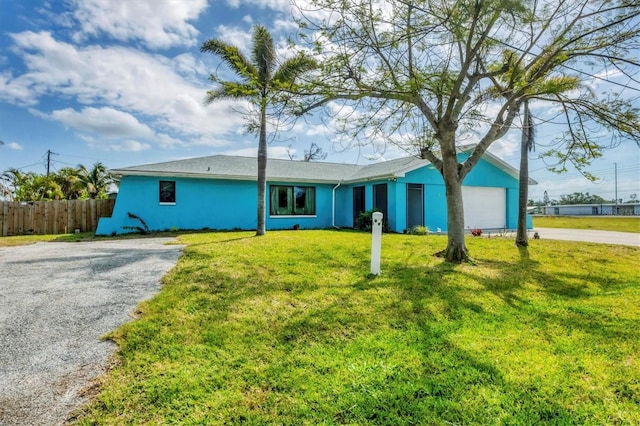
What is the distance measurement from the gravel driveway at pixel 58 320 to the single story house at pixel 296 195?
6709mm

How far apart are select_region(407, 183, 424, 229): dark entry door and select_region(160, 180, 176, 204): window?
10950 millimetres

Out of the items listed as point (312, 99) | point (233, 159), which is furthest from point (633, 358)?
point (233, 159)

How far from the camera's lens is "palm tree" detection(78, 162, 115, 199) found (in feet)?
84.7

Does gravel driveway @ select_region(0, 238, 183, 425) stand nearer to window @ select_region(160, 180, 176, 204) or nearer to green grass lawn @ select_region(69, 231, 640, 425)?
green grass lawn @ select_region(69, 231, 640, 425)

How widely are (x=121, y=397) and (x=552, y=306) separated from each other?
5565 mm

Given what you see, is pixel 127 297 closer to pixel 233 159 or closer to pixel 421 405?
pixel 421 405

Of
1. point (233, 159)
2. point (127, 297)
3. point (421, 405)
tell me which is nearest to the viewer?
point (421, 405)

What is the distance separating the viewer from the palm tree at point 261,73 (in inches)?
249

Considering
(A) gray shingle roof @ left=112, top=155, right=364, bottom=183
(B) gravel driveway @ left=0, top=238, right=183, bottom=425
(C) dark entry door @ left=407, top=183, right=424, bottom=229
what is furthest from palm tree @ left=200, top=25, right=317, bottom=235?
(C) dark entry door @ left=407, top=183, right=424, bottom=229

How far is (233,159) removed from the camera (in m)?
17.7

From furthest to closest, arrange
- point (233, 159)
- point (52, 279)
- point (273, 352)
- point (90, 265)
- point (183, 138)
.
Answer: point (183, 138), point (233, 159), point (90, 265), point (52, 279), point (273, 352)

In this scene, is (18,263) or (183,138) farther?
(183,138)

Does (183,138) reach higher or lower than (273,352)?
higher

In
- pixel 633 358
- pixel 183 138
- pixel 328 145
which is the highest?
pixel 183 138
